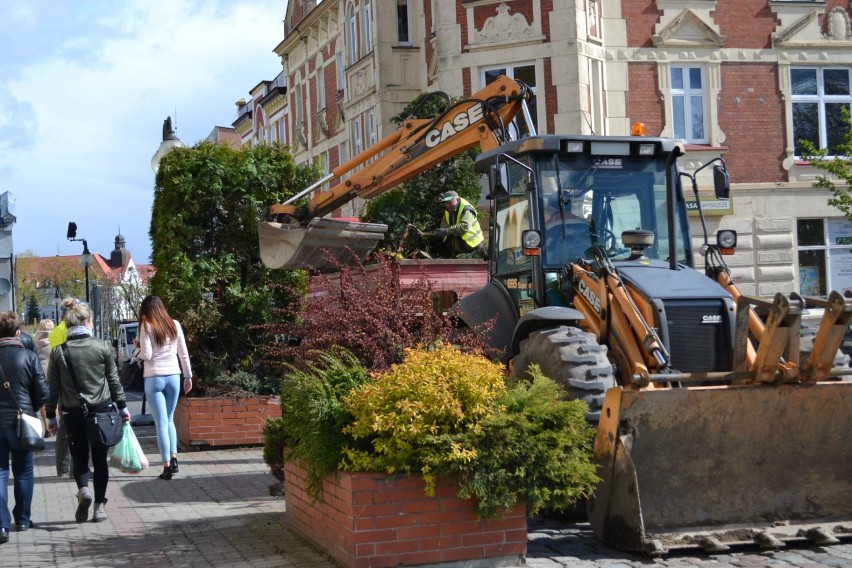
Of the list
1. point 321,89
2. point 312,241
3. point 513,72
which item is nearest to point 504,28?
point 513,72

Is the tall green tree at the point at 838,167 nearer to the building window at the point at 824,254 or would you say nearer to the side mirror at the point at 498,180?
the building window at the point at 824,254

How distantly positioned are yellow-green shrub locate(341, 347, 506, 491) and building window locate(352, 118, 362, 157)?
951 inches

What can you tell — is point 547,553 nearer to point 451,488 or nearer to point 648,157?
point 451,488

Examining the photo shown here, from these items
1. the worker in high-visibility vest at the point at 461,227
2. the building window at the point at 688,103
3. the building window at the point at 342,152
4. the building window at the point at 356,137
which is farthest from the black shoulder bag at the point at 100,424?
the building window at the point at 342,152

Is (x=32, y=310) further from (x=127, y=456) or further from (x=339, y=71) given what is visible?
(x=127, y=456)

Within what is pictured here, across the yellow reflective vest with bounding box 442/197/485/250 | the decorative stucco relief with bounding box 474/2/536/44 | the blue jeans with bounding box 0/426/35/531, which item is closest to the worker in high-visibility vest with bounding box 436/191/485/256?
the yellow reflective vest with bounding box 442/197/485/250

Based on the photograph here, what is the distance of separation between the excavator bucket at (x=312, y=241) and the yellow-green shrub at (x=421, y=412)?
6.88 meters

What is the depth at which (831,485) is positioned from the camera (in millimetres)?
7832

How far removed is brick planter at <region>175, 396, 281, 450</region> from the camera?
13.9m

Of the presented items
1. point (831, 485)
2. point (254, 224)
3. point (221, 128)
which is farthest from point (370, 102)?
point (221, 128)

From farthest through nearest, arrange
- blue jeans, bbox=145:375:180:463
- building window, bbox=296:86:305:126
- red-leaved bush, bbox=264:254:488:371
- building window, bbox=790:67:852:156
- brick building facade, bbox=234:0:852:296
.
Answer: building window, bbox=296:86:305:126 < building window, bbox=790:67:852:156 < brick building facade, bbox=234:0:852:296 < blue jeans, bbox=145:375:180:463 < red-leaved bush, bbox=264:254:488:371

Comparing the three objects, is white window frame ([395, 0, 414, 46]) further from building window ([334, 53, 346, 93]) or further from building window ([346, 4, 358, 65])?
building window ([334, 53, 346, 93])

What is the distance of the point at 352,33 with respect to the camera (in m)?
31.3

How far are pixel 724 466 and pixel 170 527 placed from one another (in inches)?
169
